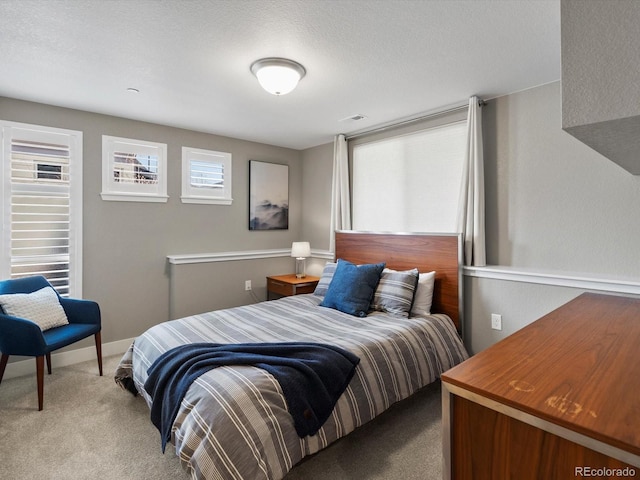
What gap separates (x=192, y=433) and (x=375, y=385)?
43.1 inches

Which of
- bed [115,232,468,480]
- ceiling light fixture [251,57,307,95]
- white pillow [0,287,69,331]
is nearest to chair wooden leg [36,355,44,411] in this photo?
white pillow [0,287,69,331]

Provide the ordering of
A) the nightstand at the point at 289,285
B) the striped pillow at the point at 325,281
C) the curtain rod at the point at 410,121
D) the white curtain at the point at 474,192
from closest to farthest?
the white curtain at the point at 474,192
the curtain rod at the point at 410,121
the striped pillow at the point at 325,281
the nightstand at the point at 289,285

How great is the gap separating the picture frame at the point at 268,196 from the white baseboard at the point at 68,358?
2.01 meters

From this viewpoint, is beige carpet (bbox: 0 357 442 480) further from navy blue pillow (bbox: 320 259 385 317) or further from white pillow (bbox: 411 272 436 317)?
navy blue pillow (bbox: 320 259 385 317)

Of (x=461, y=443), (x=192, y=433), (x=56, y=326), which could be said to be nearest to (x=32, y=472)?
(x=192, y=433)

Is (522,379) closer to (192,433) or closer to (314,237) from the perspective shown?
(192,433)

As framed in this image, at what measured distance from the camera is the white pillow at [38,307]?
257 cm

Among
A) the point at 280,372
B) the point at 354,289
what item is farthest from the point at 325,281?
the point at 280,372

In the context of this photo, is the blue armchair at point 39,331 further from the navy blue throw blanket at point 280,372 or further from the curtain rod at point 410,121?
the curtain rod at point 410,121

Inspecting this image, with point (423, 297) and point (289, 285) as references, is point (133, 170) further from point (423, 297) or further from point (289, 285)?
point (423, 297)

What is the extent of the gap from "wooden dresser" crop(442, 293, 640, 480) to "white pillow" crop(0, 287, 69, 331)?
10.1 ft

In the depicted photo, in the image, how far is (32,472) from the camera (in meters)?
1.81

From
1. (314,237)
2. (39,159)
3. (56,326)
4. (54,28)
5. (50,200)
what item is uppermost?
(54,28)

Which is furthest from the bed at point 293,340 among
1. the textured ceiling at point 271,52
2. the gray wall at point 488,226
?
the textured ceiling at point 271,52
